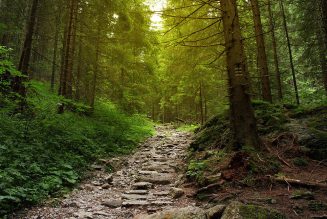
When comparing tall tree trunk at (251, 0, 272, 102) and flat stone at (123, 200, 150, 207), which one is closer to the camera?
flat stone at (123, 200, 150, 207)

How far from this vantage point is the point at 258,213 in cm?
351

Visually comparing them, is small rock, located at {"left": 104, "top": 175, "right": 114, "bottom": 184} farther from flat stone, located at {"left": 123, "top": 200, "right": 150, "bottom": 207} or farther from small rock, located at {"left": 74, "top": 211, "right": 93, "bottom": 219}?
small rock, located at {"left": 74, "top": 211, "right": 93, "bottom": 219}

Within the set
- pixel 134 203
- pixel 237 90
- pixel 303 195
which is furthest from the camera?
pixel 237 90

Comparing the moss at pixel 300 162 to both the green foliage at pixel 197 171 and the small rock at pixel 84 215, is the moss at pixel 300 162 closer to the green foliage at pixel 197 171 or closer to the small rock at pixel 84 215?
the green foliage at pixel 197 171

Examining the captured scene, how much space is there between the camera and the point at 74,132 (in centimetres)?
1015

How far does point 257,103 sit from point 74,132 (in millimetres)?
7297

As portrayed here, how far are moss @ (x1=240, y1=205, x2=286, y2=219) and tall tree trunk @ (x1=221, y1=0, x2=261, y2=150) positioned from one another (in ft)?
10.00

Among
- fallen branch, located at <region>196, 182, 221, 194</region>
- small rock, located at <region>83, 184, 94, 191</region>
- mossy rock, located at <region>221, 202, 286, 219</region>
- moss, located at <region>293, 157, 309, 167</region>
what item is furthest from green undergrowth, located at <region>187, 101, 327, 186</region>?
small rock, located at <region>83, 184, 94, 191</region>

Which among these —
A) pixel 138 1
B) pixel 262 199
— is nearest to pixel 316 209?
pixel 262 199

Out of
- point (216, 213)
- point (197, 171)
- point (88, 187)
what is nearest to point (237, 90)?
point (197, 171)

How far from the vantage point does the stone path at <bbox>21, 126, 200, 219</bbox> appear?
5.29 metres

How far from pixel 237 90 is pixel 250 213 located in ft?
12.6

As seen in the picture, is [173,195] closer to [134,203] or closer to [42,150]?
[134,203]

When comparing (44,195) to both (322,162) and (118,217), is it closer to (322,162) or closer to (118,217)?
(118,217)
